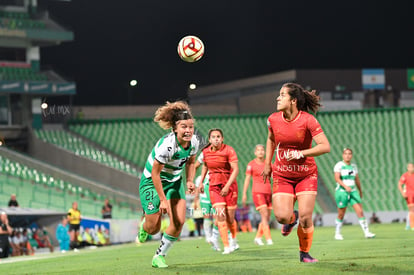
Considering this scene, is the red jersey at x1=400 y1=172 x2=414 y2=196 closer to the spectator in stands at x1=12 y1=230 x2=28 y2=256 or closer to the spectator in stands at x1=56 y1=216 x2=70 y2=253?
the spectator in stands at x1=56 y1=216 x2=70 y2=253

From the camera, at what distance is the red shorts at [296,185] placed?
1157 cm

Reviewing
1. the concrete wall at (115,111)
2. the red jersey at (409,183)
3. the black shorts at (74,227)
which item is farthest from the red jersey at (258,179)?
the concrete wall at (115,111)

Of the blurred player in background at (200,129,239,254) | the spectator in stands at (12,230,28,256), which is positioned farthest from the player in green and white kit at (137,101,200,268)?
the spectator in stands at (12,230,28,256)

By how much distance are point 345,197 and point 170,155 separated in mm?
11488

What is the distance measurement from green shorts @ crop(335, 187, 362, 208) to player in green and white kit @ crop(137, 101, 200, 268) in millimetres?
10624

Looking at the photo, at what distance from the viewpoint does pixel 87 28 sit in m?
55.7

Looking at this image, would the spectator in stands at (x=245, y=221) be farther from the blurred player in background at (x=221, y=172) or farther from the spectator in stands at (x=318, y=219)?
the blurred player in background at (x=221, y=172)

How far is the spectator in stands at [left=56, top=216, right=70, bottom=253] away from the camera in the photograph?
28.5m

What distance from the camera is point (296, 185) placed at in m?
11.7

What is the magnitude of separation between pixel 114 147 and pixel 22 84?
695 centimetres

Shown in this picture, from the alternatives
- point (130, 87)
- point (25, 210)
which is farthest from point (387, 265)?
point (130, 87)

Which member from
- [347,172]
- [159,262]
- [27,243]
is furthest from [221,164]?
[27,243]

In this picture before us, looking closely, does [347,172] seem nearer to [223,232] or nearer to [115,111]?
[223,232]

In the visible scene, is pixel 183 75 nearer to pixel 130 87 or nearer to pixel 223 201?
pixel 130 87
